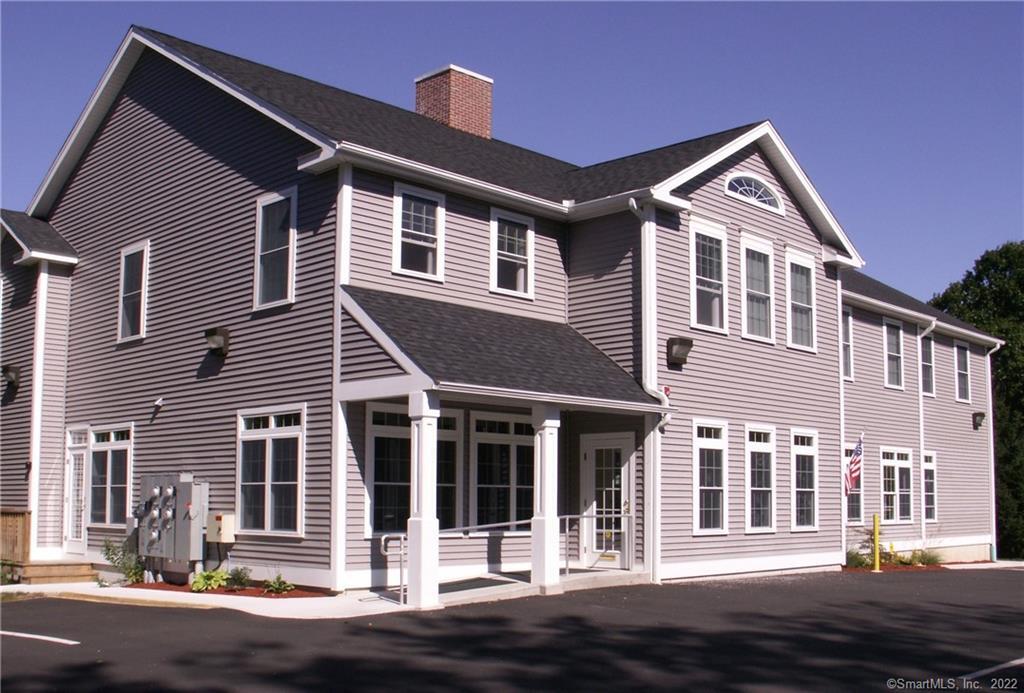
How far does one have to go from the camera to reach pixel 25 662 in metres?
10.2

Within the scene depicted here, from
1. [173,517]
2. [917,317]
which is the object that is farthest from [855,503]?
[173,517]

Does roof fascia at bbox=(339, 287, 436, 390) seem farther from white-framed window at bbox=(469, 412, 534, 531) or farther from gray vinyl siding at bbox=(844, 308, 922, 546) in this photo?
gray vinyl siding at bbox=(844, 308, 922, 546)

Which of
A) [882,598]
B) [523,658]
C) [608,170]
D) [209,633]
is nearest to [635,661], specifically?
[523,658]

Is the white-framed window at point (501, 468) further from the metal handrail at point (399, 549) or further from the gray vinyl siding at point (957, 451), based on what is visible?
the gray vinyl siding at point (957, 451)

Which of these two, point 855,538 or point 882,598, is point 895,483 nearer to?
point 855,538

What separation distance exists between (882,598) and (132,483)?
13.0 metres

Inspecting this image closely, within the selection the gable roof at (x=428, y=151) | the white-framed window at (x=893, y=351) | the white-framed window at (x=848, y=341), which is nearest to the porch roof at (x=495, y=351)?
the gable roof at (x=428, y=151)

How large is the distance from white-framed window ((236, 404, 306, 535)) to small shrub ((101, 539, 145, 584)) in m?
2.41

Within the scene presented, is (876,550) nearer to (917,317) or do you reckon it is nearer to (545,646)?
(917,317)

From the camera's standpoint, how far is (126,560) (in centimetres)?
1880

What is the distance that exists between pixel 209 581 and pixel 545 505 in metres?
5.37

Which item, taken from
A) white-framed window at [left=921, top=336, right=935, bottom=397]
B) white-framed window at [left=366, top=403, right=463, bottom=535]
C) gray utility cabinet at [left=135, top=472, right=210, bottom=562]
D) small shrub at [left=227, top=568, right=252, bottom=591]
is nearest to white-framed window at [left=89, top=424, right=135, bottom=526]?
gray utility cabinet at [left=135, top=472, right=210, bottom=562]

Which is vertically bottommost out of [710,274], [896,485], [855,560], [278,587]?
[855,560]

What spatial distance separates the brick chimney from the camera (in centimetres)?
2356
